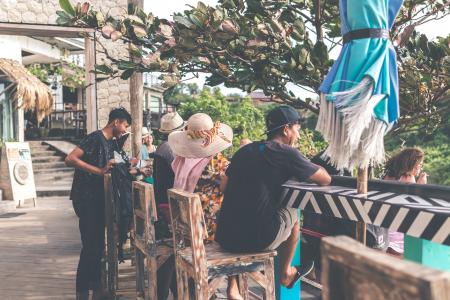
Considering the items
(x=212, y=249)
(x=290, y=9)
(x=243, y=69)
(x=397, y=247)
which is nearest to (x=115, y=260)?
(x=212, y=249)

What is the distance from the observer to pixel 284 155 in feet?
9.97

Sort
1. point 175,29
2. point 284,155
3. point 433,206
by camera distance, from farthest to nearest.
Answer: point 175,29 < point 284,155 < point 433,206

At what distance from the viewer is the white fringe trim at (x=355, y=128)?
105 inches

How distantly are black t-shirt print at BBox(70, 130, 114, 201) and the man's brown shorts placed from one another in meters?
1.71

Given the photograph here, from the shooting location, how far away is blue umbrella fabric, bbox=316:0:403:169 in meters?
2.71

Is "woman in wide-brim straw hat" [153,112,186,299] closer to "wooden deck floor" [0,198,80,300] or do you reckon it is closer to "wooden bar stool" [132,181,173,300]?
"wooden bar stool" [132,181,173,300]

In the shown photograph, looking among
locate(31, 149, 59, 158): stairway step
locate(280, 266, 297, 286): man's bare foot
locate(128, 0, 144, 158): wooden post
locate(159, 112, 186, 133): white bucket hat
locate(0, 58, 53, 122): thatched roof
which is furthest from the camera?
locate(31, 149, 59, 158): stairway step

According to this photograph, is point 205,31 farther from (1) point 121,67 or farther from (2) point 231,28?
(1) point 121,67

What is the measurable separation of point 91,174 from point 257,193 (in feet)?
5.63

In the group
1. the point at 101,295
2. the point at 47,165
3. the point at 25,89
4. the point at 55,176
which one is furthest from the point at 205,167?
the point at 47,165

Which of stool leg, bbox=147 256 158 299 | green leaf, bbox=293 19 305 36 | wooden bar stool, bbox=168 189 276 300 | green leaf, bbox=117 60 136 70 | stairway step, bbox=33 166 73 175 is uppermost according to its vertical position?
green leaf, bbox=293 19 305 36

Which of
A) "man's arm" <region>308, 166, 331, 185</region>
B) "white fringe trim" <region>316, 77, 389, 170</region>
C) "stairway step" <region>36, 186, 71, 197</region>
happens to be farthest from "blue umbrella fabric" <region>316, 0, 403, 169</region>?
"stairway step" <region>36, 186, 71, 197</region>

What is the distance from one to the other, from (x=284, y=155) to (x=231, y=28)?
1149 millimetres

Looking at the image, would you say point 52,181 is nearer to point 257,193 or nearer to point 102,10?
point 102,10
